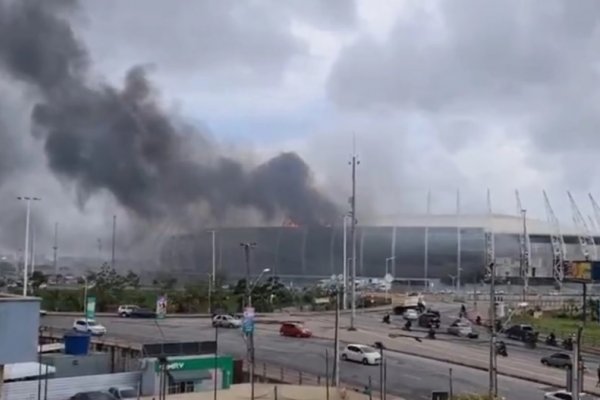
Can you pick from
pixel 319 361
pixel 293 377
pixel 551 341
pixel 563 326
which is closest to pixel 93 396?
pixel 293 377

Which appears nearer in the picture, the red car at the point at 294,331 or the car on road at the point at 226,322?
the red car at the point at 294,331

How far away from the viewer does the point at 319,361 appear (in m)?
38.9

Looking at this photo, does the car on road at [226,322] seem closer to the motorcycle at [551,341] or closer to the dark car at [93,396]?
the motorcycle at [551,341]

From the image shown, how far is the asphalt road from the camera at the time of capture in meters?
32.2

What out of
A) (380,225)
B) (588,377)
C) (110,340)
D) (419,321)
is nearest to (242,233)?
(380,225)

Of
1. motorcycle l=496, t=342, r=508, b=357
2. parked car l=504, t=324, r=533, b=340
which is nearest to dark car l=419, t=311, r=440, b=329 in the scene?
parked car l=504, t=324, r=533, b=340

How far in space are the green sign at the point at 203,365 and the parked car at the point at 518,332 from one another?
24378mm

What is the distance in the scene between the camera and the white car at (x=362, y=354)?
126 ft

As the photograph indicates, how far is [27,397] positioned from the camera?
1085 inches

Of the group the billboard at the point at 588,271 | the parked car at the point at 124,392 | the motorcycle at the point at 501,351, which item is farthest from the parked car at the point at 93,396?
the billboard at the point at 588,271

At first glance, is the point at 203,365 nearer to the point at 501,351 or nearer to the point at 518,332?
the point at 501,351

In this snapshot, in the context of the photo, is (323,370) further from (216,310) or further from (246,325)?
(216,310)

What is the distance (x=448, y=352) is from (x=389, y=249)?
92902 millimetres

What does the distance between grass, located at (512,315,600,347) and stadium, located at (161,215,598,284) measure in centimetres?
5829
